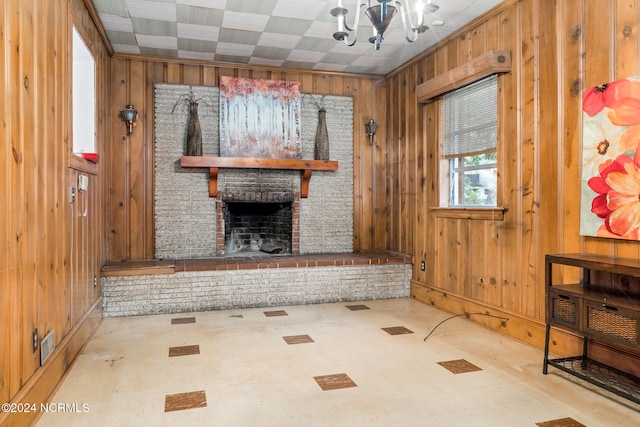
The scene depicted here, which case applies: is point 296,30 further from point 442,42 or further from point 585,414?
Answer: point 585,414

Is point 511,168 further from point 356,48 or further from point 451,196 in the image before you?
point 356,48

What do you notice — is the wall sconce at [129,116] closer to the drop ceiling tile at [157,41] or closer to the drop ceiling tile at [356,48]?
the drop ceiling tile at [157,41]

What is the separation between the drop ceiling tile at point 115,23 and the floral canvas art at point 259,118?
1.10 metres

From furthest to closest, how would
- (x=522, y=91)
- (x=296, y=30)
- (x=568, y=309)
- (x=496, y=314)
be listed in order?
(x=296, y=30) < (x=496, y=314) < (x=522, y=91) < (x=568, y=309)

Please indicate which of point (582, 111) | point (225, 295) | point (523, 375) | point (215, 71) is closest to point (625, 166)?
point (582, 111)

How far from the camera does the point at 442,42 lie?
13.0 ft

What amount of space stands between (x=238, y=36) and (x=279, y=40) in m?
0.39

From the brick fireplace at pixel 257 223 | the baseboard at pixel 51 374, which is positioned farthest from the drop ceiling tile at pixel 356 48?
the baseboard at pixel 51 374

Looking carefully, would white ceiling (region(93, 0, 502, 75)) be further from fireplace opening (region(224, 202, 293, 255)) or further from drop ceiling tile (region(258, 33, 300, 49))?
fireplace opening (region(224, 202, 293, 255))

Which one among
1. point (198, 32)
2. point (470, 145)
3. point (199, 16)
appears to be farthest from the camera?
point (198, 32)

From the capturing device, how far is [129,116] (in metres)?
4.29

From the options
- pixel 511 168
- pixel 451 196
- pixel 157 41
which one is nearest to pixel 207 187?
pixel 157 41

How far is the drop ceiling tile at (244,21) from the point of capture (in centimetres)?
351

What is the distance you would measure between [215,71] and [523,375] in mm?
4075
